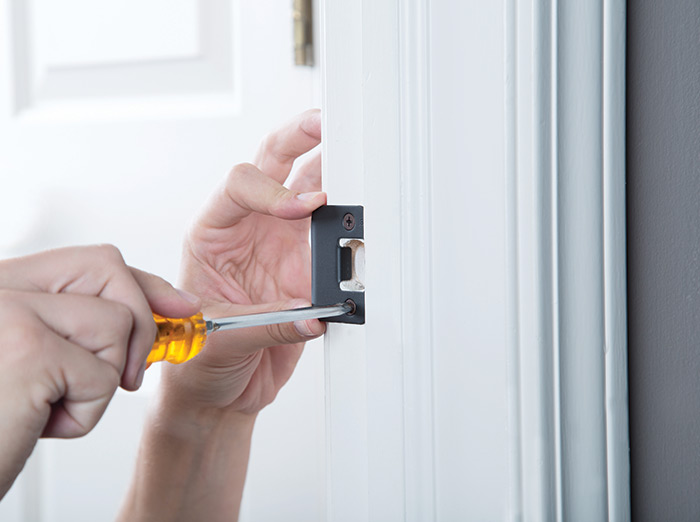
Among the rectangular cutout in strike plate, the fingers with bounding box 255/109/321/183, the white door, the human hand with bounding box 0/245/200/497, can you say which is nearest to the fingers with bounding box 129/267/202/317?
the human hand with bounding box 0/245/200/497

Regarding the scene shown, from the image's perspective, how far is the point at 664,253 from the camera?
0.40 metres

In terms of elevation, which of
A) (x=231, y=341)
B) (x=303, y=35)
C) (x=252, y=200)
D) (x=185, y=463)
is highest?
(x=303, y=35)

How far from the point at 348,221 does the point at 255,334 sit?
146mm

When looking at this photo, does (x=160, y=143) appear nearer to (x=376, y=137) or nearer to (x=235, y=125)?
(x=235, y=125)

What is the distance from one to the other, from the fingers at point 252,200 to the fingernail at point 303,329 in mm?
69

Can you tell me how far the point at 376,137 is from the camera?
398mm

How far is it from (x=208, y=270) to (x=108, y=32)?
0.48 m

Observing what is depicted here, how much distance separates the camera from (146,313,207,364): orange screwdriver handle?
36cm

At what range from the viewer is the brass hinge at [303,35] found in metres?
0.81

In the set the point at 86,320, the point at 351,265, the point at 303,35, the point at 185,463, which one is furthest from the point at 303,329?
the point at 303,35

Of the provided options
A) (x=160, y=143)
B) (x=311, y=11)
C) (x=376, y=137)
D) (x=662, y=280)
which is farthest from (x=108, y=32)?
(x=662, y=280)

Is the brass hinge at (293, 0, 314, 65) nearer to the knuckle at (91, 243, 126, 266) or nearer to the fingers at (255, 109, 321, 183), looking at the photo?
the fingers at (255, 109, 321, 183)

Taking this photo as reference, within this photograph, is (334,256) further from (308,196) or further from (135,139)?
(135,139)

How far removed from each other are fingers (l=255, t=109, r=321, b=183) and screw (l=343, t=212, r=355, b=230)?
156 millimetres
